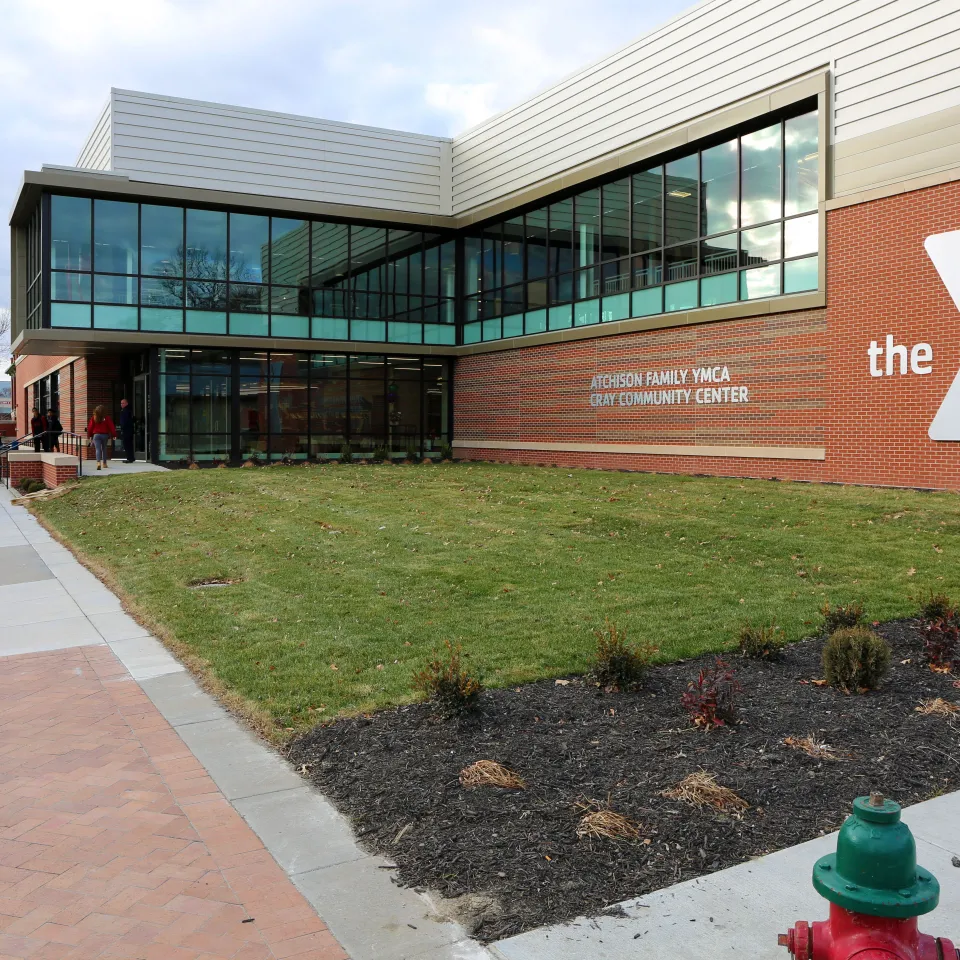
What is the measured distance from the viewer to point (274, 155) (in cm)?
2606

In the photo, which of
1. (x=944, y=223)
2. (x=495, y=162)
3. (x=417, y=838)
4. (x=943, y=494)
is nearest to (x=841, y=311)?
(x=944, y=223)

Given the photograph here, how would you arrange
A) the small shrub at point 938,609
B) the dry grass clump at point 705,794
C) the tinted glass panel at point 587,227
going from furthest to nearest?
the tinted glass panel at point 587,227
the small shrub at point 938,609
the dry grass clump at point 705,794

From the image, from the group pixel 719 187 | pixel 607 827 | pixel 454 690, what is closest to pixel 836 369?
pixel 719 187

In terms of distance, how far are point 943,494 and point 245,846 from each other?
45.3ft

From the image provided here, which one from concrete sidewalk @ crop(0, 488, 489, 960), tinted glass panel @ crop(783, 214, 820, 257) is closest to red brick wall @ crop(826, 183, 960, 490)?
tinted glass panel @ crop(783, 214, 820, 257)

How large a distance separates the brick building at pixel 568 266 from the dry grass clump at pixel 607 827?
13.5 meters

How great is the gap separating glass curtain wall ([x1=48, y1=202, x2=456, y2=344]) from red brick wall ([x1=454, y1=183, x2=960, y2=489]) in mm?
7149

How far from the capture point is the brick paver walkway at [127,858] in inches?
133

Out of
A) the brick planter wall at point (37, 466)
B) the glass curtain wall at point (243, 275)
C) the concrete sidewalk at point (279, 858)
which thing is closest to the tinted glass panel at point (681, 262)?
the glass curtain wall at point (243, 275)

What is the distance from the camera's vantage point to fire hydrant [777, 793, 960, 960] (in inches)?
91.0

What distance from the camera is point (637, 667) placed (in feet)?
19.7

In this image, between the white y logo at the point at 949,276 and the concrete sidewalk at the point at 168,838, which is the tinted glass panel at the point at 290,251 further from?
the white y logo at the point at 949,276

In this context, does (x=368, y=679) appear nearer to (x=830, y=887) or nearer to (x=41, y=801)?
(x=41, y=801)

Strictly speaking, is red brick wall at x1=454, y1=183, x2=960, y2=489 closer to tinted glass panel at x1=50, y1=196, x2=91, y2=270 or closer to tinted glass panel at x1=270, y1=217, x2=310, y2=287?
tinted glass panel at x1=270, y1=217, x2=310, y2=287
